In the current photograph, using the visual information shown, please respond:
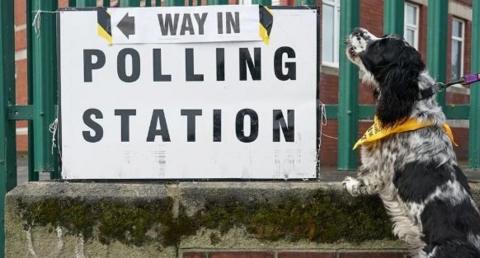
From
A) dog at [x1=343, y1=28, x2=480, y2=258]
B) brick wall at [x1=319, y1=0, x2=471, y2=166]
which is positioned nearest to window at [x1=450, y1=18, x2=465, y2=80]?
brick wall at [x1=319, y1=0, x2=471, y2=166]

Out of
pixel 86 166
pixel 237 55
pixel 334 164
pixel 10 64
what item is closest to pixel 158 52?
pixel 237 55

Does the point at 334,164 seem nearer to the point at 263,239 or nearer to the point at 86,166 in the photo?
the point at 263,239

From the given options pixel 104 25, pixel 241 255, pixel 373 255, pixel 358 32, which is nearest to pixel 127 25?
pixel 104 25

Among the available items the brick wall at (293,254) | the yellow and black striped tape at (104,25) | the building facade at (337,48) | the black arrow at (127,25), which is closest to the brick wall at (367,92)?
the building facade at (337,48)

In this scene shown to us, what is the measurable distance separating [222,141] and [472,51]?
1590 mm

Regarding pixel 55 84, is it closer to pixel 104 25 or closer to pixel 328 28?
pixel 104 25

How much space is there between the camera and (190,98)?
3082mm

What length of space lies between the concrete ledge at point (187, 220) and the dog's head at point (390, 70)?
54 cm

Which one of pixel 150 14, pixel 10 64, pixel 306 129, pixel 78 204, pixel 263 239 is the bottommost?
pixel 263 239

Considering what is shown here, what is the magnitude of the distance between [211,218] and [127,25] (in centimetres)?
118

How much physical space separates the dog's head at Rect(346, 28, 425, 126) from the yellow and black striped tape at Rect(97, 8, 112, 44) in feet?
4.52

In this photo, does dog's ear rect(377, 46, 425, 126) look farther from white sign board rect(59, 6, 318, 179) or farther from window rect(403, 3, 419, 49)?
window rect(403, 3, 419, 49)

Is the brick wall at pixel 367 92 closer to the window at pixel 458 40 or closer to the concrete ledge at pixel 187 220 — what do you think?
the window at pixel 458 40

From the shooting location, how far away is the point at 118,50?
308cm
